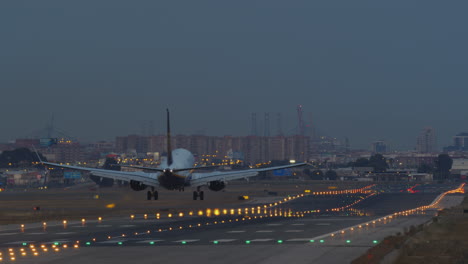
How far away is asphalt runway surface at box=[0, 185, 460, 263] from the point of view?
3856cm

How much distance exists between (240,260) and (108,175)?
55.4 m

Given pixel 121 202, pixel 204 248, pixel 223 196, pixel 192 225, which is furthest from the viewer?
pixel 223 196

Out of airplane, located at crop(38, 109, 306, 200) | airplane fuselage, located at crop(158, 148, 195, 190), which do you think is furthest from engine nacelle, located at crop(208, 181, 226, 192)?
airplane fuselage, located at crop(158, 148, 195, 190)

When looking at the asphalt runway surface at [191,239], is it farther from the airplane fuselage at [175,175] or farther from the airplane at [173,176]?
the airplane at [173,176]

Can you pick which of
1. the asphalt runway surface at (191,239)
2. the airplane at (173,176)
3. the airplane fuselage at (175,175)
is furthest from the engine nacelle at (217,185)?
the asphalt runway surface at (191,239)

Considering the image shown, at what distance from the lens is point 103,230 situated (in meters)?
57.8

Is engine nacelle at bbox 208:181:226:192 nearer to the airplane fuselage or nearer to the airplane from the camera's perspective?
the airplane

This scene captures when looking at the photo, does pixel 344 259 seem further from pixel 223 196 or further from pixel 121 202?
pixel 223 196

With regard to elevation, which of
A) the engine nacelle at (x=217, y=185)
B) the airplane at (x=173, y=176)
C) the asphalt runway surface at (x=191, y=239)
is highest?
the airplane at (x=173, y=176)

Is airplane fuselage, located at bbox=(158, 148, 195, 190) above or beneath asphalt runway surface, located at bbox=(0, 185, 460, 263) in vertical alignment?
above

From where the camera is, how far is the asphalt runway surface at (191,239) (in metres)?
38.6

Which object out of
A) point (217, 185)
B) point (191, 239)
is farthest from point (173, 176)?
point (191, 239)

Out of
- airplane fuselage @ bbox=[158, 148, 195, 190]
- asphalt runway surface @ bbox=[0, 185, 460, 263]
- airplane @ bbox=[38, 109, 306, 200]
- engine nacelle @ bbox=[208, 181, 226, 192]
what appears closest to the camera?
asphalt runway surface @ bbox=[0, 185, 460, 263]

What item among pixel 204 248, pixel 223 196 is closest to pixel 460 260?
pixel 204 248
